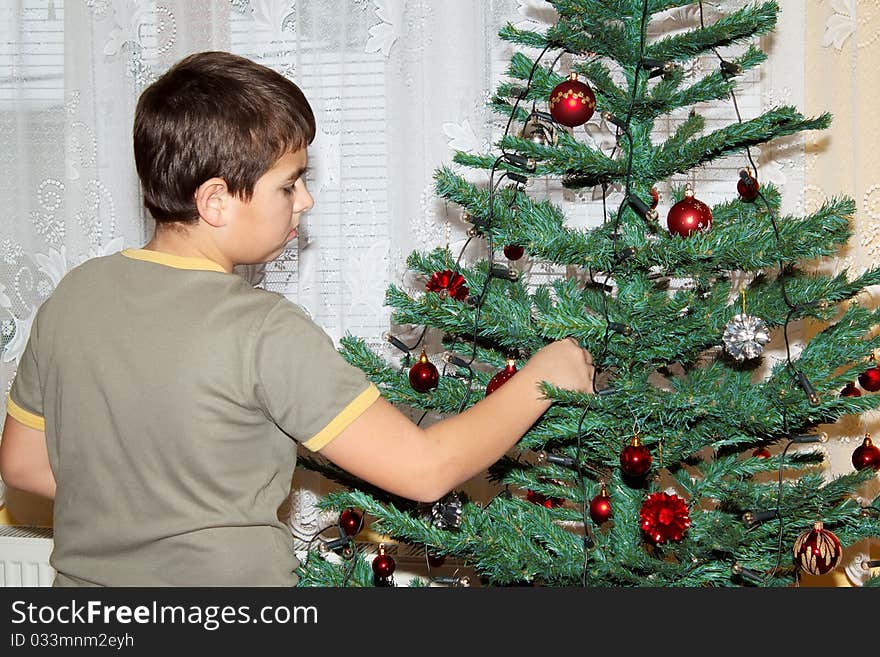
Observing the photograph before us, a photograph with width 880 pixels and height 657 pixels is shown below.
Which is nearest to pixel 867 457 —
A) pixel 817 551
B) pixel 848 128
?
pixel 817 551

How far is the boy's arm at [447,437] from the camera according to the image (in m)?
0.95

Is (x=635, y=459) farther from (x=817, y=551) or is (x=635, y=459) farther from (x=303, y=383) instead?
(x=303, y=383)

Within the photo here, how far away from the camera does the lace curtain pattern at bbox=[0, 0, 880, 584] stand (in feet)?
4.91

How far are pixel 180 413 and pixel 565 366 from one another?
41 cm

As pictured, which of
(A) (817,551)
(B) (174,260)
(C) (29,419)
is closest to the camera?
(A) (817,551)

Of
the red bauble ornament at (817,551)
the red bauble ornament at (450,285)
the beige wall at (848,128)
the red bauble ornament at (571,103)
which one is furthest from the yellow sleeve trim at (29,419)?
the beige wall at (848,128)

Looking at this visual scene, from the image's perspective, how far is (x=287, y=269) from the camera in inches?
64.9

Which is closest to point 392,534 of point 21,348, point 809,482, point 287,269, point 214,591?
point 214,591

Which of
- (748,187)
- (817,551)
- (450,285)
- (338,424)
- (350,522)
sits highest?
(748,187)

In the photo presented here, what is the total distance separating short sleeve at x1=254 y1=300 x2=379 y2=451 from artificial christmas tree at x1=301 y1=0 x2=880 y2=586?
0.48ft

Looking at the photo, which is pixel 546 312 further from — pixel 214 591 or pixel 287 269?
pixel 287 269

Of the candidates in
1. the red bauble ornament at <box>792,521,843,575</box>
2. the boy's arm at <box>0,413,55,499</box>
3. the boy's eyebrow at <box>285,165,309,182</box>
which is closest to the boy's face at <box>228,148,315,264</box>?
the boy's eyebrow at <box>285,165,309,182</box>

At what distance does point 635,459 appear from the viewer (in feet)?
3.00

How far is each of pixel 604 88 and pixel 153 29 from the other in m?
1.00
